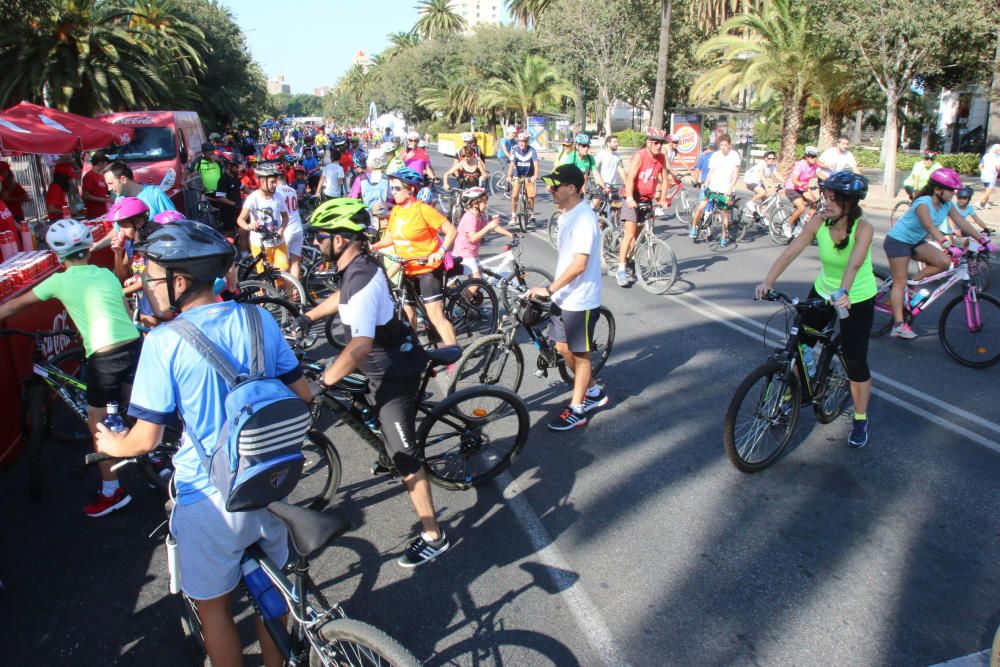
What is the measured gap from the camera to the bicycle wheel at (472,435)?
4305mm

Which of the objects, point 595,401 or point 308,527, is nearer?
point 308,527

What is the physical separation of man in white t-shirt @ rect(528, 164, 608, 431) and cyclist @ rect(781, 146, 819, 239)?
9.39m

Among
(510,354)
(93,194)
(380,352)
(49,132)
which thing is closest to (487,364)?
(510,354)

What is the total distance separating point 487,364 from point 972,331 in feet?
16.0

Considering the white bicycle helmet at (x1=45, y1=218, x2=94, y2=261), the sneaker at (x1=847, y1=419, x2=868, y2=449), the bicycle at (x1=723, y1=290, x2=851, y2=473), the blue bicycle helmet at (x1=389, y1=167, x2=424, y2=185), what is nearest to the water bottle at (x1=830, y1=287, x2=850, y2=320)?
the bicycle at (x1=723, y1=290, x2=851, y2=473)

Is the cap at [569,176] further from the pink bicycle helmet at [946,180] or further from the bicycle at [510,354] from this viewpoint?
the pink bicycle helmet at [946,180]

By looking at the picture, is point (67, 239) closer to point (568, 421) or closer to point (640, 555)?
point (568, 421)

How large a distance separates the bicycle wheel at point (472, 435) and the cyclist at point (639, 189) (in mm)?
5689

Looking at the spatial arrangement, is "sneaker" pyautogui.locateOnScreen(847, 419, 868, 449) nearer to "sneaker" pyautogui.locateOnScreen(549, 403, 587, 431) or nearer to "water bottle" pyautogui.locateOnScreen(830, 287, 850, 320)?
"water bottle" pyautogui.locateOnScreen(830, 287, 850, 320)

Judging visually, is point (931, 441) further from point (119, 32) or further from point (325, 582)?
point (119, 32)

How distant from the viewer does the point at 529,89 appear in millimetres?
51875

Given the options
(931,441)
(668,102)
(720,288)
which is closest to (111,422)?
(931,441)

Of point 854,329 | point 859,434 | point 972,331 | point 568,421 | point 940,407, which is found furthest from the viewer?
point 972,331

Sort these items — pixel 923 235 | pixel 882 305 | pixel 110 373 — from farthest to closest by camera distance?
1. pixel 882 305
2. pixel 923 235
3. pixel 110 373
